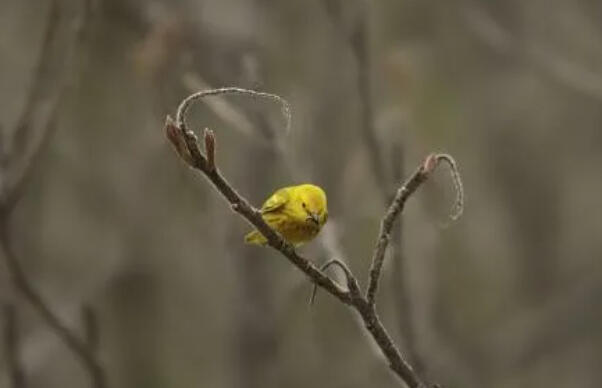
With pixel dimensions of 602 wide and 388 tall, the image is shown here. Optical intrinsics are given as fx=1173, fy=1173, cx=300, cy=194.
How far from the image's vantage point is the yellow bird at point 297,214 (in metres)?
0.87

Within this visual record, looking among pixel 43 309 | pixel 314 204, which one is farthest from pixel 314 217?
pixel 43 309

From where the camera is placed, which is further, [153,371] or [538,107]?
[538,107]

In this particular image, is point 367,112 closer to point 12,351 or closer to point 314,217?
point 12,351

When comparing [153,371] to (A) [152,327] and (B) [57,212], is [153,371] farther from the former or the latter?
(B) [57,212]

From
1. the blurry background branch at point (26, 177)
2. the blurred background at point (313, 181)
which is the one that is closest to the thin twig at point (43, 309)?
the blurry background branch at point (26, 177)

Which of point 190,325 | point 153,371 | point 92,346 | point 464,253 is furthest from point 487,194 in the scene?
point 92,346

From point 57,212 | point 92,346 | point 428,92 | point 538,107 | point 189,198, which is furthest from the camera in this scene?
point 538,107

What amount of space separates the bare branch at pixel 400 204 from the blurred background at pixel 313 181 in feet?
2.78

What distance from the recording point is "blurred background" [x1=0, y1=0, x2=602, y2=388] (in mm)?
2441

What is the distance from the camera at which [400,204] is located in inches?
33.3

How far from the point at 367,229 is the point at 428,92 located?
461 millimetres

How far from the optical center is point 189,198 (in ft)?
10.5

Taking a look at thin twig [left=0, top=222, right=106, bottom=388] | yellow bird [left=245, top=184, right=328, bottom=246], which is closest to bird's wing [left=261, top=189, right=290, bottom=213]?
yellow bird [left=245, top=184, right=328, bottom=246]

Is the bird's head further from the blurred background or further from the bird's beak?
the blurred background
